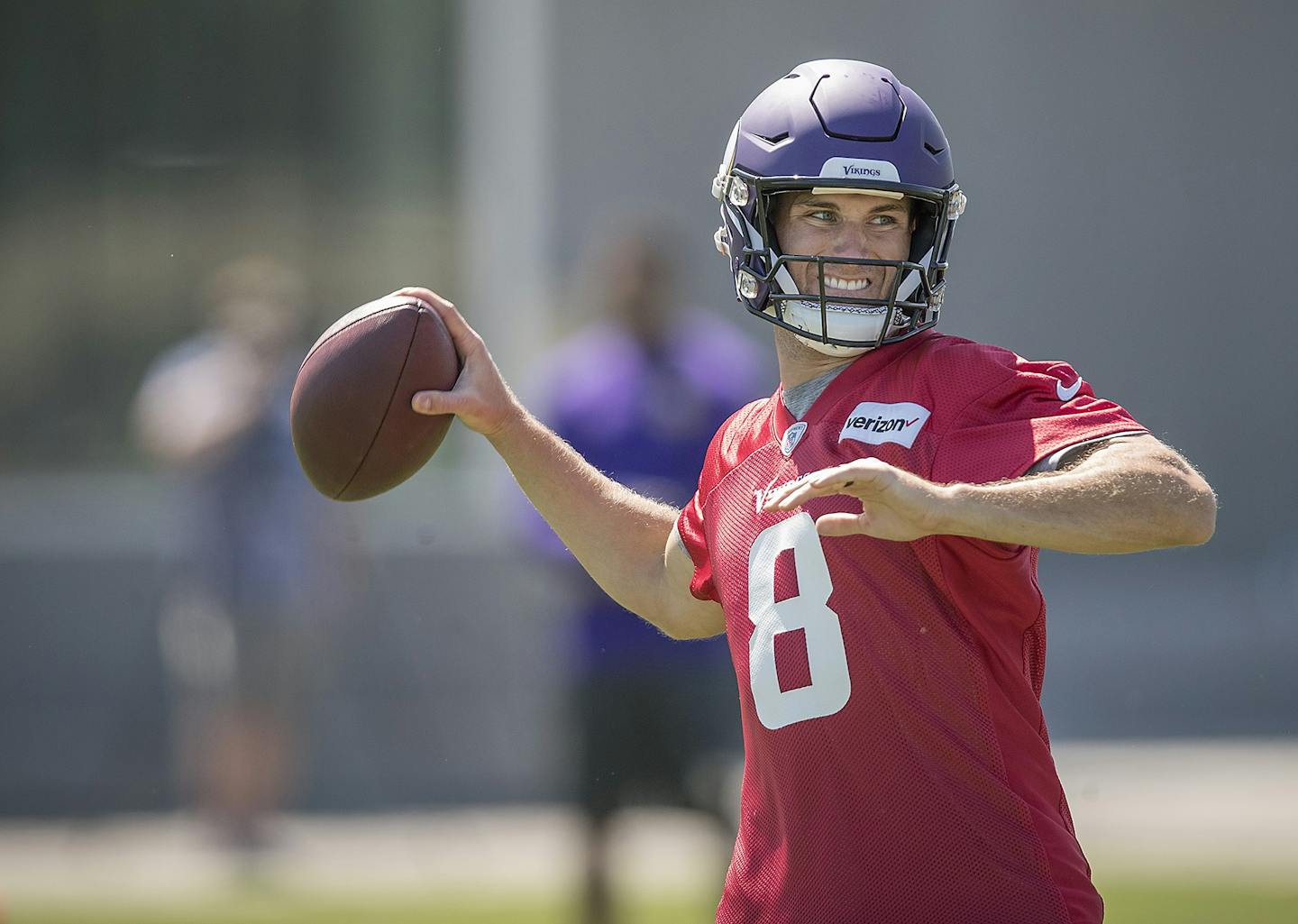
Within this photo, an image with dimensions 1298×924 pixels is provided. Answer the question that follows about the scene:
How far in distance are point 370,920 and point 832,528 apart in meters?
4.28

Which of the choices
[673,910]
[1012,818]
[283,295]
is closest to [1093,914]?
[1012,818]

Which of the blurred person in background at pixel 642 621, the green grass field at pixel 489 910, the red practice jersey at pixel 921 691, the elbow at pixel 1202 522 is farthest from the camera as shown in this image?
the green grass field at pixel 489 910

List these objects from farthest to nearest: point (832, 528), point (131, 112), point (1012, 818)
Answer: point (131, 112) → point (1012, 818) → point (832, 528)

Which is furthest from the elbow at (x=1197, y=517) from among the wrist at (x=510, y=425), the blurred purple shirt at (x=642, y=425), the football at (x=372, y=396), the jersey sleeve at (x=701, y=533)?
the blurred purple shirt at (x=642, y=425)

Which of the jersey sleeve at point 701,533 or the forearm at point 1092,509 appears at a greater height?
the forearm at point 1092,509

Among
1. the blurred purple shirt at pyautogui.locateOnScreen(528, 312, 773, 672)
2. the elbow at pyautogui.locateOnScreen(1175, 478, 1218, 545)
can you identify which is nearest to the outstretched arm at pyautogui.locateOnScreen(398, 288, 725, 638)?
the elbow at pyautogui.locateOnScreen(1175, 478, 1218, 545)

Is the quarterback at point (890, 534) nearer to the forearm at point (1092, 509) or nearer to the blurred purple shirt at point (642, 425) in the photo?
the forearm at point (1092, 509)

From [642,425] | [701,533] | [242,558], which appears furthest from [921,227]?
[242,558]

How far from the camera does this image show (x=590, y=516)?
2.96m

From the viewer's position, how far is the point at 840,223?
2.64m

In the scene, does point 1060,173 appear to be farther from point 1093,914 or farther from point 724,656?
point 1093,914

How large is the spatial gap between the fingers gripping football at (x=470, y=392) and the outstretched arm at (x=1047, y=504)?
811 mm

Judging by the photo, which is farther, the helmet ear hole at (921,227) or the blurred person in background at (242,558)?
the blurred person in background at (242,558)

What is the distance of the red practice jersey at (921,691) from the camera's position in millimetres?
2344
